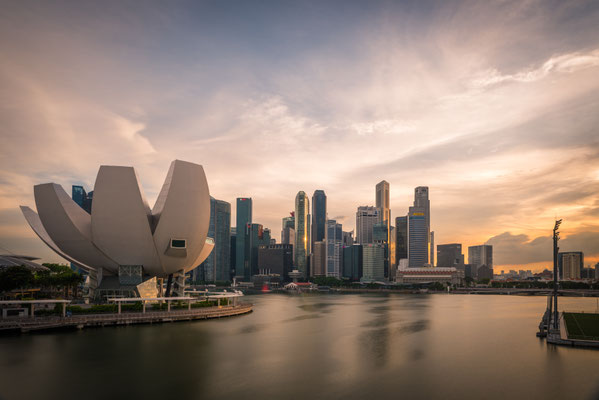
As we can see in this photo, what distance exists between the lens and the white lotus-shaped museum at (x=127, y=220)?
46.9 metres

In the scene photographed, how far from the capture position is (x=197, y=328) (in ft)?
139

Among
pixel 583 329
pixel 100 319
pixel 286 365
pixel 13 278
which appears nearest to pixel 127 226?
pixel 100 319

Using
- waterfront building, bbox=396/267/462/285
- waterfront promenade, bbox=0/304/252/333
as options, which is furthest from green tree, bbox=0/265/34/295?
waterfront building, bbox=396/267/462/285

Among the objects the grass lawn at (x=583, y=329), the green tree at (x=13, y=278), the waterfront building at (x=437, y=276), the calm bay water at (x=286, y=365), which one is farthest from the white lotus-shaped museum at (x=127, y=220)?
the waterfront building at (x=437, y=276)

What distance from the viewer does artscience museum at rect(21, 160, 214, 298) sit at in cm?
4700

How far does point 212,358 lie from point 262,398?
9134mm

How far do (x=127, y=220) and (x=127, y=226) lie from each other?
753 millimetres

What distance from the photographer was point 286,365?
2775 centimetres

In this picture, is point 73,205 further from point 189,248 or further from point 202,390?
point 202,390

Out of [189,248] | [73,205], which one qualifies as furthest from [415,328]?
[73,205]

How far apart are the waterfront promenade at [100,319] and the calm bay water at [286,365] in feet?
6.10

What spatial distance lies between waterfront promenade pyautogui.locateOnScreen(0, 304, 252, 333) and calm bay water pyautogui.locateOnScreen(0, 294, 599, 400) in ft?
6.10

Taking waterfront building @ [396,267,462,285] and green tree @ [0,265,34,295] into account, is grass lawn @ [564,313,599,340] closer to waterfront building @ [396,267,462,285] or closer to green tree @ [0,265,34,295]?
green tree @ [0,265,34,295]

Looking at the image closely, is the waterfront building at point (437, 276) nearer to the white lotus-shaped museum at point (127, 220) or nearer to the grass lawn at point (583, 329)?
the grass lawn at point (583, 329)
